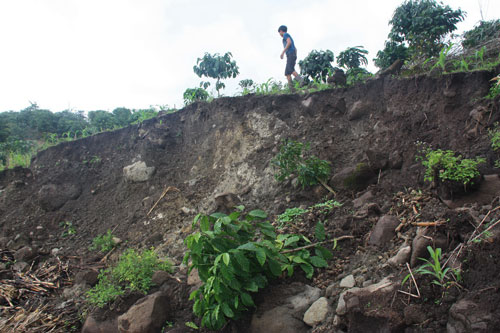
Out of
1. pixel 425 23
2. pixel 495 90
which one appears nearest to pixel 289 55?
pixel 425 23

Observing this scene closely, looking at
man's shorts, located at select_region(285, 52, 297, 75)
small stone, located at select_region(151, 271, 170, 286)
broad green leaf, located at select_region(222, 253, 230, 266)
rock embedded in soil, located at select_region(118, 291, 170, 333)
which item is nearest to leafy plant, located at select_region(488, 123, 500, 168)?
broad green leaf, located at select_region(222, 253, 230, 266)

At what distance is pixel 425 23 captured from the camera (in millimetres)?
6742

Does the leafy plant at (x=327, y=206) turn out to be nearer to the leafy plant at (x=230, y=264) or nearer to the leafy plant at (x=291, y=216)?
the leafy plant at (x=291, y=216)

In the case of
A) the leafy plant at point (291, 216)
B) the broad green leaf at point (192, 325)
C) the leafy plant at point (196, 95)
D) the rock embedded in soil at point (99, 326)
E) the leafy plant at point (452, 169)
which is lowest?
the rock embedded in soil at point (99, 326)

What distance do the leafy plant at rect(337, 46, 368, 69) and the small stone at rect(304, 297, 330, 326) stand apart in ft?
16.6

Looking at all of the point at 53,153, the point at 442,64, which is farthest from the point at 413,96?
the point at 53,153

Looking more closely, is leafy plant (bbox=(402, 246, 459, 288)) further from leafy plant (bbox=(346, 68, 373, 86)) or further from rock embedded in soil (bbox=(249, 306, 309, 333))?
leafy plant (bbox=(346, 68, 373, 86))

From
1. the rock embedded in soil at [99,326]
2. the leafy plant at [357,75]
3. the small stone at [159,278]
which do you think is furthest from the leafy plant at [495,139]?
the rock embedded in soil at [99,326]

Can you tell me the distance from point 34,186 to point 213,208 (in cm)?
523

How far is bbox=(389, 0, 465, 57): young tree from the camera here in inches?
259

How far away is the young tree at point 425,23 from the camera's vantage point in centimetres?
657

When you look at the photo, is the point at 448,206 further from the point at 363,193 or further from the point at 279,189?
the point at 279,189

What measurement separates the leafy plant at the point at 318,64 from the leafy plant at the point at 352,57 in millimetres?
246

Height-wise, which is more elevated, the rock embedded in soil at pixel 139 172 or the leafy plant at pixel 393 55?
the leafy plant at pixel 393 55
